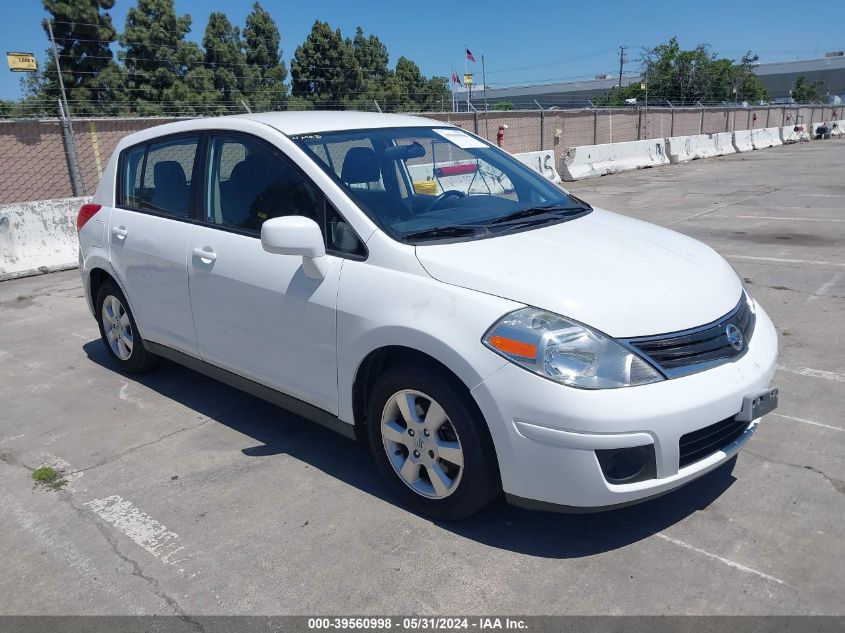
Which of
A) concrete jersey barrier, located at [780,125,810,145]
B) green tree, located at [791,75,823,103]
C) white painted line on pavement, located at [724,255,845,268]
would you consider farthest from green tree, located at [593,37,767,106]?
white painted line on pavement, located at [724,255,845,268]

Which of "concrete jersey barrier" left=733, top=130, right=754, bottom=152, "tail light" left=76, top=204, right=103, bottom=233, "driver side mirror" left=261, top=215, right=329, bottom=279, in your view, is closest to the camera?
"driver side mirror" left=261, top=215, right=329, bottom=279

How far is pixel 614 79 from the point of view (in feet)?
309

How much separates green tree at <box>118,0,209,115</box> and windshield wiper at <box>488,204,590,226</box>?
77.0 ft

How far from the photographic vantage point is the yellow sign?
951 cm

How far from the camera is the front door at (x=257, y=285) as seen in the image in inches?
134

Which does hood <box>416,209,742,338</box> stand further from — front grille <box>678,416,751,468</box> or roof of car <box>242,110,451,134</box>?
roof of car <box>242,110,451,134</box>

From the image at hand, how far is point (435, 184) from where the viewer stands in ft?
12.6

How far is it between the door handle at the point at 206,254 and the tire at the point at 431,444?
1315 mm

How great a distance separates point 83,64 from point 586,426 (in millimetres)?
33229

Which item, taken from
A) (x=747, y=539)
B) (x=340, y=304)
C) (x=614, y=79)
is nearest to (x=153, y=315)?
(x=340, y=304)

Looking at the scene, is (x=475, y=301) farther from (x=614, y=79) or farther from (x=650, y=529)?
(x=614, y=79)

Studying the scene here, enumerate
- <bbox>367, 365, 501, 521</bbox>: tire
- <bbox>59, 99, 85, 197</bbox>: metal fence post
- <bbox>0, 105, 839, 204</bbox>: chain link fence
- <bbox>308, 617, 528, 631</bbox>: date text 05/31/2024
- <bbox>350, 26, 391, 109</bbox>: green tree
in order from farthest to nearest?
<bbox>350, 26, 391, 109</bbox>: green tree
<bbox>0, 105, 839, 204</bbox>: chain link fence
<bbox>59, 99, 85, 197</bbox>: metal fence post
<bbox>367, 365, 501, 521</bbox>: tire
<bbox>308, 617, 528, 631</bbox>: date text 05/31/2024

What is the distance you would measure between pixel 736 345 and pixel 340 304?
1733 millimetres

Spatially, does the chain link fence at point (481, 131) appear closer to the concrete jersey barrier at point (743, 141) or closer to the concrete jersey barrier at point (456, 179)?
the concrete jersey barrier at point (743, 141)
